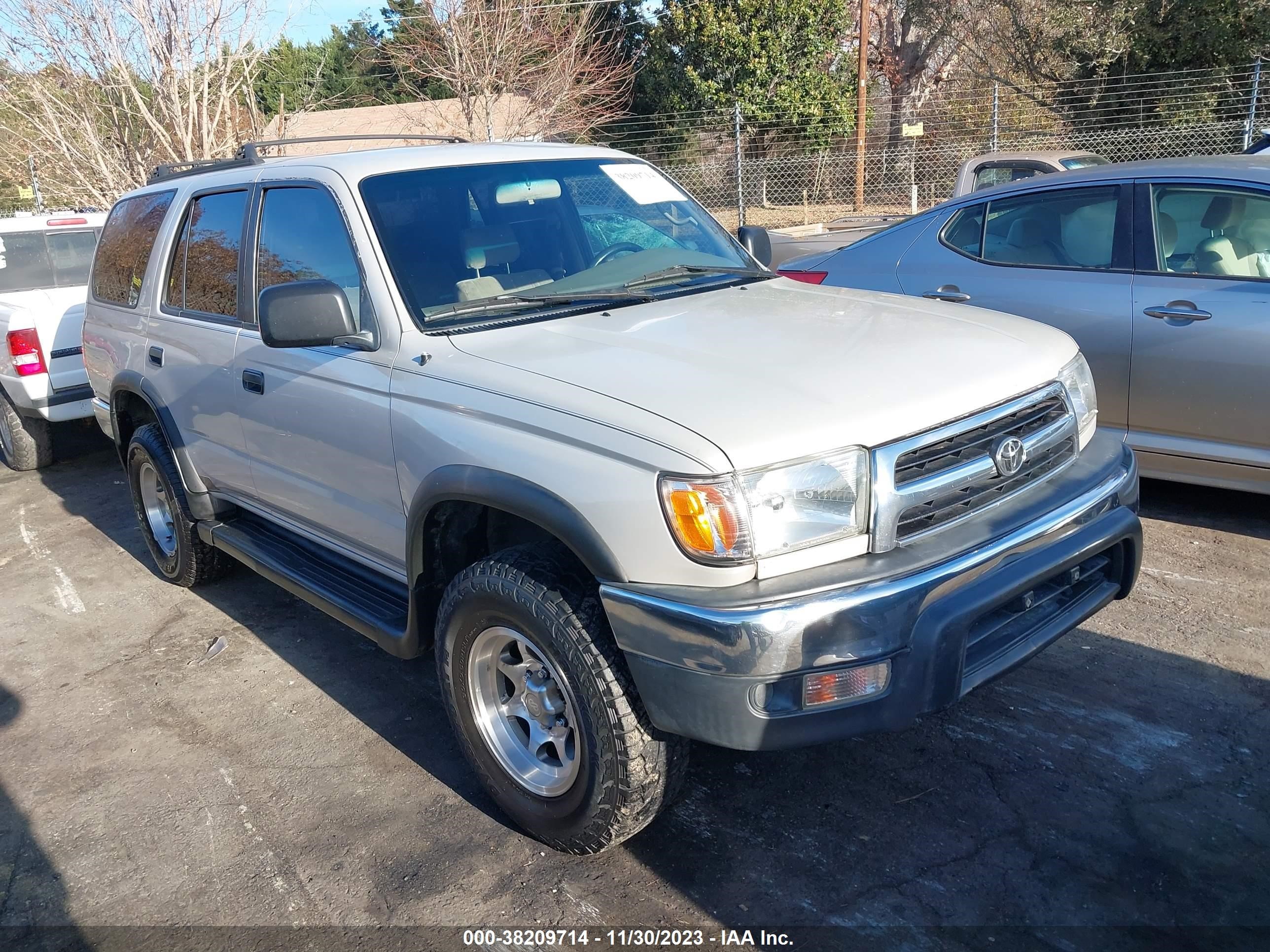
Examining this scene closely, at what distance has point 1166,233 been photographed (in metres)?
4.92

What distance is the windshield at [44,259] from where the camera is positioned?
8.26 m

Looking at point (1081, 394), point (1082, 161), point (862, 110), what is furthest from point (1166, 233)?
point (862, 110)

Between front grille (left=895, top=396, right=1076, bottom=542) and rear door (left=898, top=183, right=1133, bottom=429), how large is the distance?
2069 mm

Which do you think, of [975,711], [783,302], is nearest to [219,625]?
[783,302]

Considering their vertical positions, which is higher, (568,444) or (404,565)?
(568,444)

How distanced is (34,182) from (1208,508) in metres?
14.0

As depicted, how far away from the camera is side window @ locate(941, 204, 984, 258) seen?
5.62 m

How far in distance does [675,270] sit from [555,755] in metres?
1.79

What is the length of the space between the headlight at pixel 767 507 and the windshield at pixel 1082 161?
9188 millimetres

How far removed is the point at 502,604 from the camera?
112 inches

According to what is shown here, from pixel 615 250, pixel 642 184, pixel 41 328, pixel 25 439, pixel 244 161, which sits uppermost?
pixel 244 161

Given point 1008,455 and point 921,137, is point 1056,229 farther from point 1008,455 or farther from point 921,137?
point 921,137

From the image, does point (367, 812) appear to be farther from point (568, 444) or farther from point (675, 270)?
point (675, 270)

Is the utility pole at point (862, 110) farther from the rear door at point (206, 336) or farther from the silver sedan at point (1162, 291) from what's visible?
the rear door at point (206, 336)
